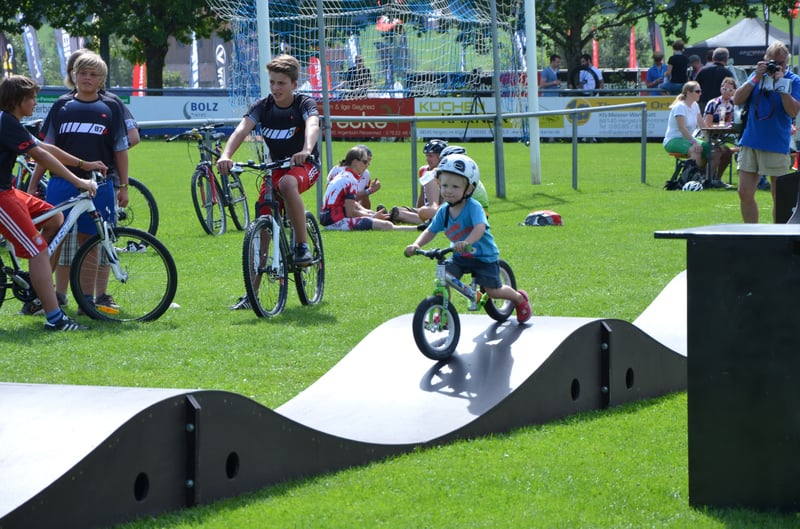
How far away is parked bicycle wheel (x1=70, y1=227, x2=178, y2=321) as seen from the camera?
8891mm

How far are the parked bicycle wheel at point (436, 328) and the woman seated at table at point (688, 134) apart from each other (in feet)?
43.4

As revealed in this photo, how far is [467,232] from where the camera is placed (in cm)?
728

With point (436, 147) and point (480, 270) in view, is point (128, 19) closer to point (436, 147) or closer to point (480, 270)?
point (436, 147)

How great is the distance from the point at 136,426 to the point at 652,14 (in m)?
47.3

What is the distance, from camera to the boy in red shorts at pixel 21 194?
820 centimetres

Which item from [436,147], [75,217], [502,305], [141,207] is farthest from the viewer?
[141,207]

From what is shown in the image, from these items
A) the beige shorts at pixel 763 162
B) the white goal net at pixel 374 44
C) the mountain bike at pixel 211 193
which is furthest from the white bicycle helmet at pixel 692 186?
the mountain bike at pixel 211 193

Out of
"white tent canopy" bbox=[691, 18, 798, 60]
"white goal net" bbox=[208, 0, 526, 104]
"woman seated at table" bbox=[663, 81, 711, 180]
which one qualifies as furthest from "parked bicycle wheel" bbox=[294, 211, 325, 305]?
"white tent canopy" bbox=[691, 18, 798, 60]

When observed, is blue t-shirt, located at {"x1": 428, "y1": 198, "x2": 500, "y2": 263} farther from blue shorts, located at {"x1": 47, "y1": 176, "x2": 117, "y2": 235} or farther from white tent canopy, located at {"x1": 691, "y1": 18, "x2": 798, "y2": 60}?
white tent canopy, located at {"x1": 691, "y1": 18, "x2": 798, "y2": 60}

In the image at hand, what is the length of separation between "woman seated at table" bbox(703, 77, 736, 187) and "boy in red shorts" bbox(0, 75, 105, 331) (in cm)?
1288

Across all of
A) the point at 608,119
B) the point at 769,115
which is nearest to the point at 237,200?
the point at 769,115

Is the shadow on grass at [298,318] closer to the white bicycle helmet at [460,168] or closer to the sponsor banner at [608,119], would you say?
the white bicycle helmet at [460,168]

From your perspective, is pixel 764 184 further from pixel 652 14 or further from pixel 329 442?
pixel 652 14

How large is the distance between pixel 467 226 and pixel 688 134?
12.8m
